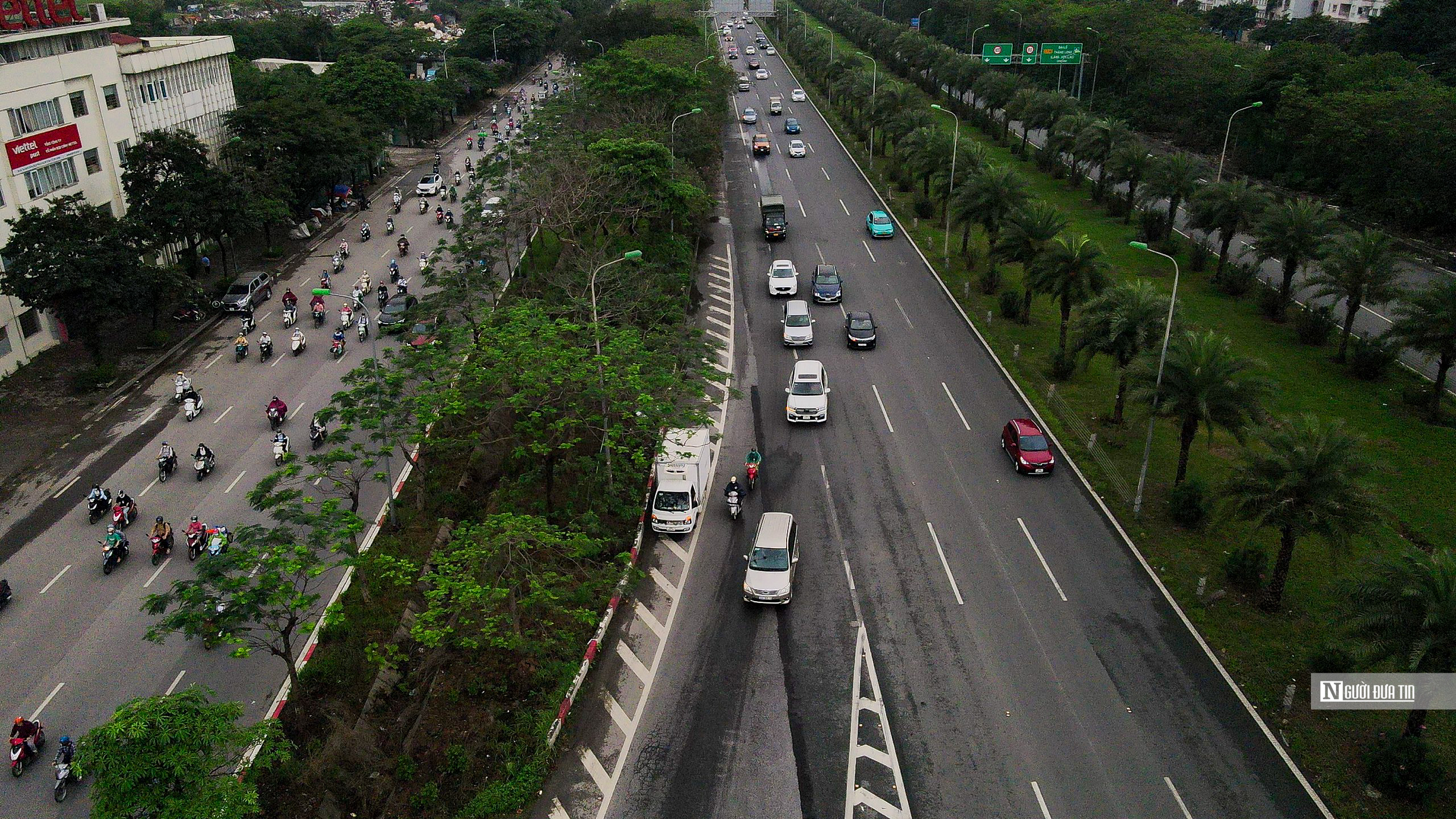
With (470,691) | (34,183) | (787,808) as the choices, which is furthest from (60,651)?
(34,183)

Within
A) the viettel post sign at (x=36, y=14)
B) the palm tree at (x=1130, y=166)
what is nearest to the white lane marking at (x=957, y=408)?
the palm tree at (x=1130, y=166)

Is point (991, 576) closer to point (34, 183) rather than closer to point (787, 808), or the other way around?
point (787, 808)

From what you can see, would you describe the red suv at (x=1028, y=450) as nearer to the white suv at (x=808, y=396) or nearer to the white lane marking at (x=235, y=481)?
the white suv at (x=808, y=396)

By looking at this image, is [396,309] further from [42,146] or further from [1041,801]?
[1041,801]

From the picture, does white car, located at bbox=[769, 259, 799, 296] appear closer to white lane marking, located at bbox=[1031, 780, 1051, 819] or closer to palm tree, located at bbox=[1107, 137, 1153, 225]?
palm tree, located at bbox=[1107, 137, 1153, 225]

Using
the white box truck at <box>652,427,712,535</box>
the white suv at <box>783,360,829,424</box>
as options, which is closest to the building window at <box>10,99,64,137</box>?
the white box truck at <box>652,427,712,535</box>

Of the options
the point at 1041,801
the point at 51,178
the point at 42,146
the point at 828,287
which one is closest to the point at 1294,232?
the point at 828,287
